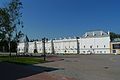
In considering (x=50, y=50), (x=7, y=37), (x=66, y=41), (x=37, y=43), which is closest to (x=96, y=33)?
(x=66, y=41)

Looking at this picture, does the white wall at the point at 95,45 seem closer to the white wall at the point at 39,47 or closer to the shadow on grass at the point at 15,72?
the white wall at the point at 39,47

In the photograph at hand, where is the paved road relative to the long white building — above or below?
below

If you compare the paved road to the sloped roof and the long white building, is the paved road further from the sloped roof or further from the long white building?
the sloped roof

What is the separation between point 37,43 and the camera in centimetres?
19888

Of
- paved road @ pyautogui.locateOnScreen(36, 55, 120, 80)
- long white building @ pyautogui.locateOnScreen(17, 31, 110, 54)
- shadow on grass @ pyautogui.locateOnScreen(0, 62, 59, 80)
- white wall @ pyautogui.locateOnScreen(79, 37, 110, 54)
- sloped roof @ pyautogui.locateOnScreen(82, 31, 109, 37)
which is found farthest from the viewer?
sloped roof @ pyautogui.locateOnScreen(82, 31, 109, 37)

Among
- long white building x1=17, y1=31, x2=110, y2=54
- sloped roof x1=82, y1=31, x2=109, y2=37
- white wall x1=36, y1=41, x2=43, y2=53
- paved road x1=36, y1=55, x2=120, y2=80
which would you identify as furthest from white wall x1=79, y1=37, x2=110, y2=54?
paved road x1=36, y1=55, x2=120, y2=80

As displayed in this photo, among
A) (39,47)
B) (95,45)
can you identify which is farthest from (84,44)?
(39,47)

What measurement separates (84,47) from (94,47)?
790cm

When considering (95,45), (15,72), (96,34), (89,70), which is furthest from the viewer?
(96,34)

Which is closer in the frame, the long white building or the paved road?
the paved road

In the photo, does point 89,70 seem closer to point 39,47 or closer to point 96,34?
point 96,34

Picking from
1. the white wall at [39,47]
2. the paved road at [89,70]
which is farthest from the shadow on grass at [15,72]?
the white wall at [39,47]

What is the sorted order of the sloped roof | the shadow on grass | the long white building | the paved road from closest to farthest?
the shadow on grass → the paved road → the long white building → the sloped roof


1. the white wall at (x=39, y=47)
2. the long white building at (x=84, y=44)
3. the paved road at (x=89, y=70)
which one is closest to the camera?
the paved road at (x=89, y=70)
